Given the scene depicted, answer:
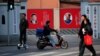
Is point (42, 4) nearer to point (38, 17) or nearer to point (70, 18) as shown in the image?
point (38, 17)

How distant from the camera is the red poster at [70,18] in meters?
36.6

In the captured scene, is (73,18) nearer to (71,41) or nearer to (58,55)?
(71,41)

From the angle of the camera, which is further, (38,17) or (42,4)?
(38,17)

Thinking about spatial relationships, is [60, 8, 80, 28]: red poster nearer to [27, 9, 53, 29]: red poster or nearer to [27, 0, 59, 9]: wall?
[27, 0, 59, 9]: wall

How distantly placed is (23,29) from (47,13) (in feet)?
33.9

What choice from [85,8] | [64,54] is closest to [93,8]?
[85,8]

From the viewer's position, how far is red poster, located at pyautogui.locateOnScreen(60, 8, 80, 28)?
120 feet

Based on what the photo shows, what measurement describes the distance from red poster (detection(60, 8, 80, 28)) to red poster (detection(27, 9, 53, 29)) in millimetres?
918

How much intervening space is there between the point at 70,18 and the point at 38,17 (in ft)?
8.09

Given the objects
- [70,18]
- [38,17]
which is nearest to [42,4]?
[38,17]

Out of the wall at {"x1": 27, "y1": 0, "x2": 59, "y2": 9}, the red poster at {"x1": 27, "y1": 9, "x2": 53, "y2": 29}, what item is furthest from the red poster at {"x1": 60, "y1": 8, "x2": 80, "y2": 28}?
the red poster at {"x1": 27, "y1": 9, "x2": 53, "y2": 29}

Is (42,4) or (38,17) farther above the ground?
(42,4)

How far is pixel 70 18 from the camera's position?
121ft

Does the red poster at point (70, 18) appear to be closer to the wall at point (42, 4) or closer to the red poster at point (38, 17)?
the wall at point (42, 4)
